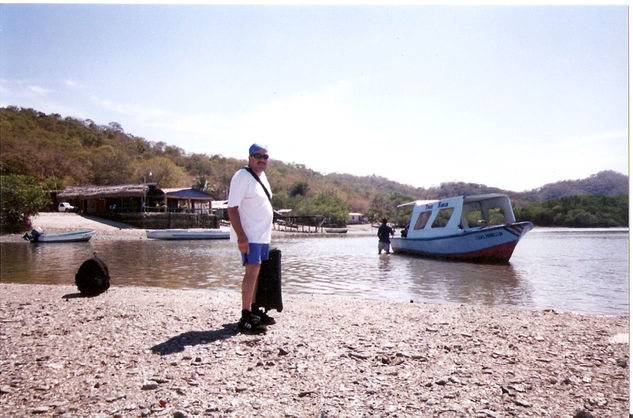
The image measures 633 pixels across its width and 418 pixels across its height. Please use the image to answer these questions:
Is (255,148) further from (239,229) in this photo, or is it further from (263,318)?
(263,318)

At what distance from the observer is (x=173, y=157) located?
10169cm

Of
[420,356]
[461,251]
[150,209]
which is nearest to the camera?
[420,356]

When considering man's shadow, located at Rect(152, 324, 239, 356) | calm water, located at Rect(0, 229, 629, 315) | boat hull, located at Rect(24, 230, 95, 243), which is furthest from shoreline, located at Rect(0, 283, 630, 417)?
boat hull, located at Rect(24, 230, 95, 243)

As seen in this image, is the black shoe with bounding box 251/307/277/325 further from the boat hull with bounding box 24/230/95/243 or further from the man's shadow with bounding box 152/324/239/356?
the boat hull with bounding box 24/230/95/243

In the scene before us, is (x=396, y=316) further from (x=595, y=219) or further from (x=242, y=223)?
(x=595, y=219)

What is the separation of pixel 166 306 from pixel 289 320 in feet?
6.20

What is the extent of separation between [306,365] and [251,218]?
1402 mm

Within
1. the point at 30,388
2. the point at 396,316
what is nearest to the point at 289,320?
the point at 396,316

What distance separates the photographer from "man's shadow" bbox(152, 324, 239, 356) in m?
3.16

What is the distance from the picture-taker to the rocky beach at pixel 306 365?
2.27 metres

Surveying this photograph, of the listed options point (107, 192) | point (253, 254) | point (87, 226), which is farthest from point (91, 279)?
point (107, 192)

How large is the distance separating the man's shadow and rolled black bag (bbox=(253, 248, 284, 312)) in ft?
1.27

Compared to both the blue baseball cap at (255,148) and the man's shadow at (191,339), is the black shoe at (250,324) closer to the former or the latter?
the man's shadow at (191,339)

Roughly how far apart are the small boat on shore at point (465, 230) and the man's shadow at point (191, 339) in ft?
44.3
